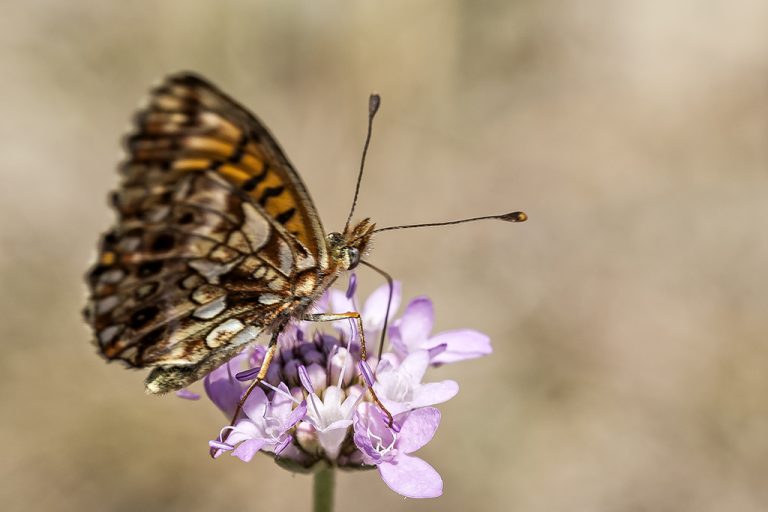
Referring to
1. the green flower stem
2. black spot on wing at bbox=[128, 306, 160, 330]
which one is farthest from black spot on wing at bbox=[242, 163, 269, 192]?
the green flower stem

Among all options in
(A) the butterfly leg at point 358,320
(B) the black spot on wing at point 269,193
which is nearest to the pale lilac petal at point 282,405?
(A) the butterfly leg at point 358,320

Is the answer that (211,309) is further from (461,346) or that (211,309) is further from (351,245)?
(461,346)

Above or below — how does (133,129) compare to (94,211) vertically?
above

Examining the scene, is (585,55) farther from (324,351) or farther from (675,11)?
(324,351)

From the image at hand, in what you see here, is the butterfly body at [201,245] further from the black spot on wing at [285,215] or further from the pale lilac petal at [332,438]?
the pale lilac petal at [332,438]

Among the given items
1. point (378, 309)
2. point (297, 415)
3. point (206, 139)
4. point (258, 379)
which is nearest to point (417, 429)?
point (297, 415)

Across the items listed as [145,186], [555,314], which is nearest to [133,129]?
[145,186]
